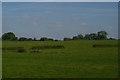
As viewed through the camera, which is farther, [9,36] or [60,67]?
[9,36]

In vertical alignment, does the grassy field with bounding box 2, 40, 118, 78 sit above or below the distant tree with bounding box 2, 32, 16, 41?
below

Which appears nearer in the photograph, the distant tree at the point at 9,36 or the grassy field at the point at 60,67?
the grassy field at the point at 60,67

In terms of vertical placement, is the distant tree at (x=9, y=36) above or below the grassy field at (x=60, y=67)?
above

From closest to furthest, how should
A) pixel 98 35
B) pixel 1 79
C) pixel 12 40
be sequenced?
pixel 1 79 < pixel 12 40 < pixel 98 35

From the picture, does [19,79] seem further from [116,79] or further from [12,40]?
[12,40]

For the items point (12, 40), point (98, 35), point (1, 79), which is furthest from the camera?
point (98, 35)

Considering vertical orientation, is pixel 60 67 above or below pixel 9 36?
below

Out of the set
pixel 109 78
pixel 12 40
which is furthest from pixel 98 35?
pixel 109 78

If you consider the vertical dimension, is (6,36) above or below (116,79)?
above

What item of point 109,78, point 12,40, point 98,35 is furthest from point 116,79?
point 98,35

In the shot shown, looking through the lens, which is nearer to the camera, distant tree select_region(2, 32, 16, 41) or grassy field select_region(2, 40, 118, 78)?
grassy field select_region(2, 40, 118, 78)

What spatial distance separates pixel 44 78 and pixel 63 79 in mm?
1364

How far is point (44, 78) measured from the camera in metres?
15.3

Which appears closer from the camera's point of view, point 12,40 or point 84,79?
point 84,79
